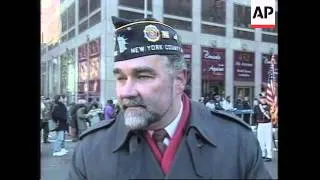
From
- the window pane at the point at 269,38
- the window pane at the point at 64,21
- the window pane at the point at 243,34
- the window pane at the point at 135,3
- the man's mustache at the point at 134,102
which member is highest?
the window pane at the point at 135,3

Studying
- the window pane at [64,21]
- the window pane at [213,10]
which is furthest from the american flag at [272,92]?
the window pane at [64,21]

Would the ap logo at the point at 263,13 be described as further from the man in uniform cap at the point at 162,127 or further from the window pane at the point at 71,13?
the window pane at the point at 71,13

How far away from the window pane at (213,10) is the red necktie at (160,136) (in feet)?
1.87

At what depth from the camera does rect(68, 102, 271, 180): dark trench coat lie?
1.38m

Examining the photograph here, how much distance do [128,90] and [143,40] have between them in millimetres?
142

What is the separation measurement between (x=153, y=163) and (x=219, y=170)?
0.60ft

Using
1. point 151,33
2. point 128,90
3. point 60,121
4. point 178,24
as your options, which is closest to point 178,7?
point 178,24

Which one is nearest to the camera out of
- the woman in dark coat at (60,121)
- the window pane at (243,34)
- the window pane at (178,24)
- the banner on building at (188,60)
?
the banner on building at (188,60)

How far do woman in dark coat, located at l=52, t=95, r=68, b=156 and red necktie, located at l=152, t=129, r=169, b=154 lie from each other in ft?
2.43

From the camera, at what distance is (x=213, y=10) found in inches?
72.3

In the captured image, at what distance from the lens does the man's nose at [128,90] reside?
1348mm

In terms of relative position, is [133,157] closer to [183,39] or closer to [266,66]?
[183,39]

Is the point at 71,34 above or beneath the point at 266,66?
above
